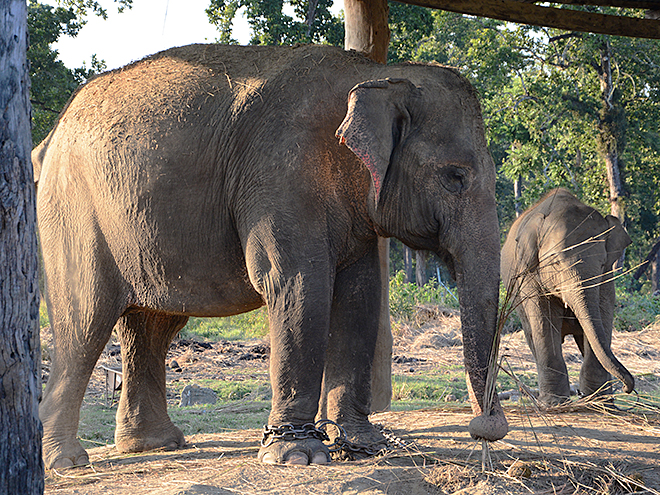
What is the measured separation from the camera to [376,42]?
6305 millimetres

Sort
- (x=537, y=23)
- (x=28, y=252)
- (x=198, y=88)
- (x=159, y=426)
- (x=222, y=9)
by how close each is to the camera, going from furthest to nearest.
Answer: (x=222, y=9)
(x=537, y=23)
(x=159, y=426)
(x=198, y=88)
(x=28, y=252)

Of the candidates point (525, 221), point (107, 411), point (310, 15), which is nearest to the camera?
point (107, 411)

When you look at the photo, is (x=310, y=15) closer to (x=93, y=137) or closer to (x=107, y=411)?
(x=107, y=411)

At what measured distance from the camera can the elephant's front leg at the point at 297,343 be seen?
13.5 ft

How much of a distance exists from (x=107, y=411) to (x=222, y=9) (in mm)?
8841

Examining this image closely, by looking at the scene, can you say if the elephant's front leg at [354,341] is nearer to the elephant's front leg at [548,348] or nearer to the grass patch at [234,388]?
the elephant's front leg at [548,348]

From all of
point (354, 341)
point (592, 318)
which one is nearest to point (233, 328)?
point (592, 318)

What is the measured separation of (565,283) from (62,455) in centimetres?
463

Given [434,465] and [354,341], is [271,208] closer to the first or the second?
[354,341]

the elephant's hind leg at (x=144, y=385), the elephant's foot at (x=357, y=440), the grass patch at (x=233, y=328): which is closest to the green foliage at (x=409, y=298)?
the grass patch at (x=233, y=328)

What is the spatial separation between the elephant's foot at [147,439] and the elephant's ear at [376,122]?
2422 millimetres

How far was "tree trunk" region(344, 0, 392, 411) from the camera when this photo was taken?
6293 millimetres

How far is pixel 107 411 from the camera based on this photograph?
7.61 m

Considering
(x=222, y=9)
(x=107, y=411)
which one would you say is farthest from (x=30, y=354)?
(x=222, y=9)
